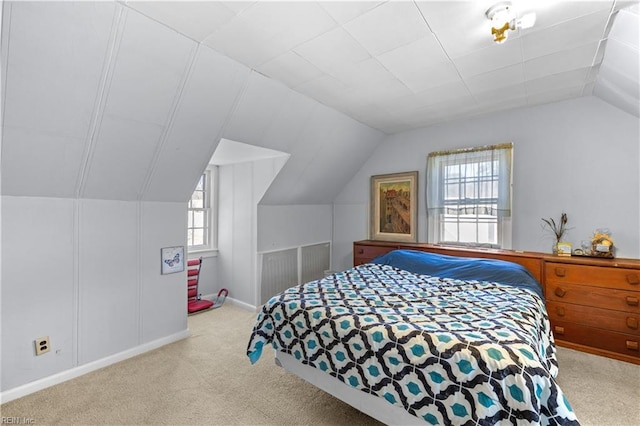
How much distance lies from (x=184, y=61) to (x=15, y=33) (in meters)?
0.84

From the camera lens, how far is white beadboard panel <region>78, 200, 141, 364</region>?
2.40 metres

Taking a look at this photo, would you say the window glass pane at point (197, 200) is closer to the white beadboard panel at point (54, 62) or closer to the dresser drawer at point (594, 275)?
the white beadboard panel at point (54, 62)

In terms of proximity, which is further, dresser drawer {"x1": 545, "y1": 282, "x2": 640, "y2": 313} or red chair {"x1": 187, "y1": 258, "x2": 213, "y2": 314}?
red chair {"x1": 187, "y1": 258, "x2": 213, "y2": 314}

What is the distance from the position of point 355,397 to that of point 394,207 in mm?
2957

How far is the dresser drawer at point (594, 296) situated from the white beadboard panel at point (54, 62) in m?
4.12

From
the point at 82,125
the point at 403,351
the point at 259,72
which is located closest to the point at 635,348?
the point at 403,351

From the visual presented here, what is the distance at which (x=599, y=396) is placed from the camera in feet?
6.84

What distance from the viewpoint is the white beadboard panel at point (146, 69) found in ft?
5.91

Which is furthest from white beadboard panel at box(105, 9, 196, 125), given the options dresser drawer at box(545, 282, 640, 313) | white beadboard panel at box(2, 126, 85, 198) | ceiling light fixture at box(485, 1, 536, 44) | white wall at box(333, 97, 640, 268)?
dresser drawer at box(545, 282, 640, 313)

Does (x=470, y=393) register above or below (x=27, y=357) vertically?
above

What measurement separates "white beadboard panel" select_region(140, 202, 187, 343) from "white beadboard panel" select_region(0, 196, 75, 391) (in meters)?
0.54

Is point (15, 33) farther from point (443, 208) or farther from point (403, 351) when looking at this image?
point (443, 208)

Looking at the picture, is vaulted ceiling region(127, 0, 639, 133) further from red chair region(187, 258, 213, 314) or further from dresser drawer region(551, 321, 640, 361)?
red chair region(187, 258, 213, 314)

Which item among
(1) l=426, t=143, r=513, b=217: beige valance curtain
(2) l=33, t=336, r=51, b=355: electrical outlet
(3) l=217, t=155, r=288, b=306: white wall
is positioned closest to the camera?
(2) l=33, t=336, r=51, b=355: electrical outlet
